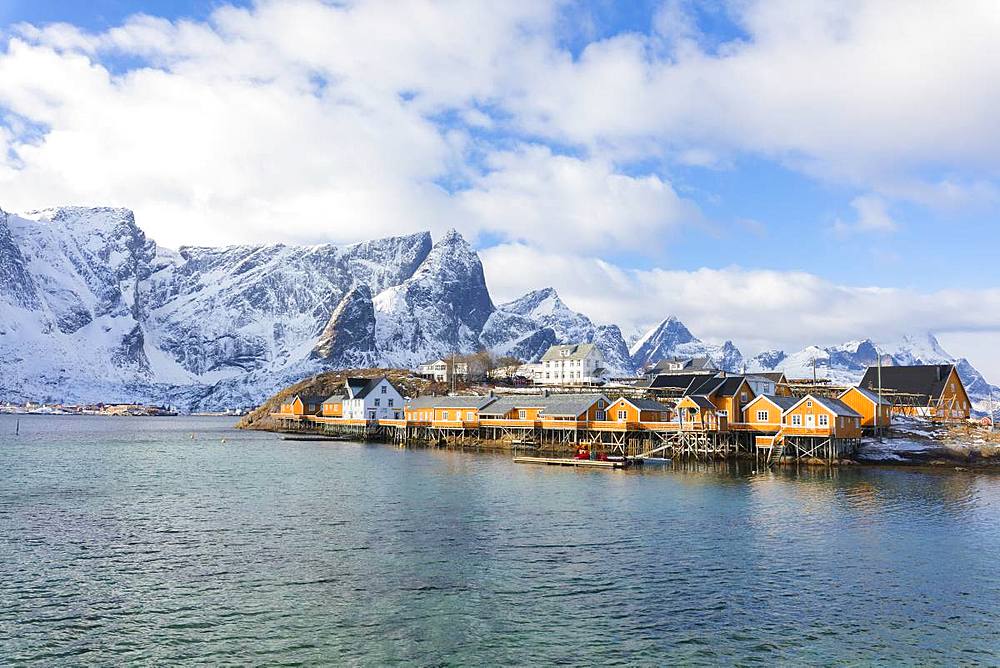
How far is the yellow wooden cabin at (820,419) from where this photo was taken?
7400 centimetres

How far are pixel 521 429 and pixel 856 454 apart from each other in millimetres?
41963

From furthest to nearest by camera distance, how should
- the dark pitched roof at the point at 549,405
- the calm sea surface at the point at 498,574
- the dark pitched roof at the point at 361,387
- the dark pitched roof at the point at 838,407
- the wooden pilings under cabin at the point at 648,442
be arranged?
the dark pitched roof at the point at 361,387
the dark pitched roof at the point at 549,405
the wooden pilings under cabin at the point at 648,442
the dark pitched roof at the point at 838,407
the calm sea surface at the point at 498,574

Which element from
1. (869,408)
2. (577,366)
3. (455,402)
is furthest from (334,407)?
(869,408)

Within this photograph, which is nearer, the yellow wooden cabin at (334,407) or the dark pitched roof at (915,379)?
the dark pitched roof at (915,379)

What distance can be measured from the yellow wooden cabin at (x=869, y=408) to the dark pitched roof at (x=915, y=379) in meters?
15.9

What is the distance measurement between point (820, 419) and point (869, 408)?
44.9 feet

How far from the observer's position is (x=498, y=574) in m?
29.6

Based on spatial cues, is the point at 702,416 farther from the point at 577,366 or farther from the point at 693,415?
the point at 577,366

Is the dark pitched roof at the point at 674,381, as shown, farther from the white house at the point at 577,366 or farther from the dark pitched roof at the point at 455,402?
the white house at the point at 577,366

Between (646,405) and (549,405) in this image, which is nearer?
(646,405)

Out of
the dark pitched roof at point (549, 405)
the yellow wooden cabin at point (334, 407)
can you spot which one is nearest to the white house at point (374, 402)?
the yellow wooden cabin at point (334, 407)

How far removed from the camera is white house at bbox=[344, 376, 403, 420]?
5113 inches

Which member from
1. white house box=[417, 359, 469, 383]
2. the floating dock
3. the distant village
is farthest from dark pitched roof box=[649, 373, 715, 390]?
white house box=[417, 359, 469, 383]

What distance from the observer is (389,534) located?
122 feet
